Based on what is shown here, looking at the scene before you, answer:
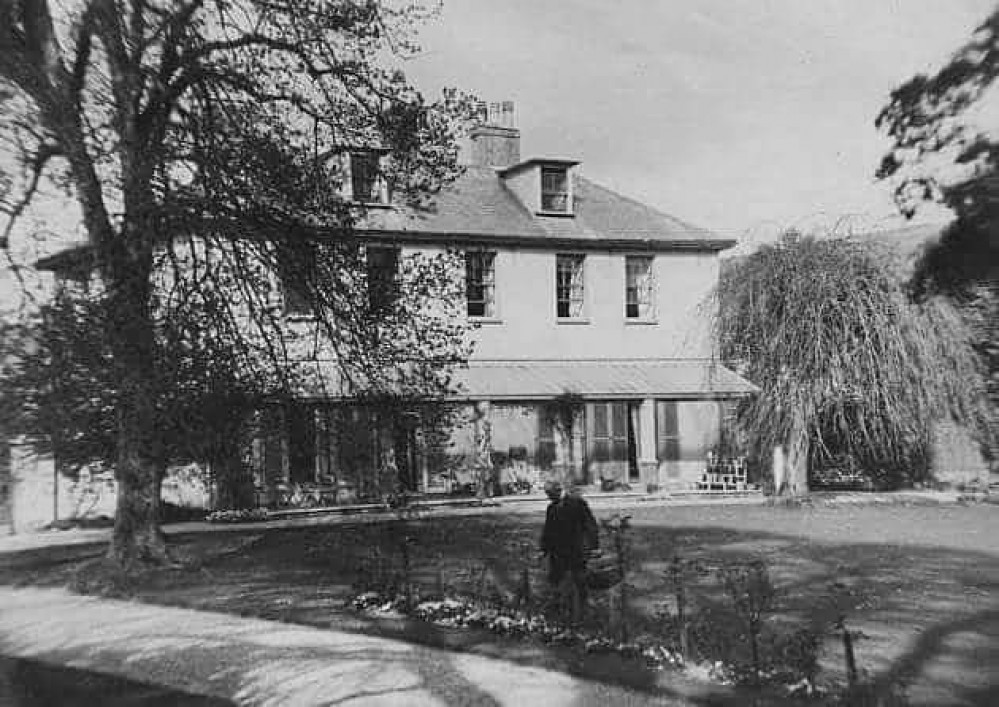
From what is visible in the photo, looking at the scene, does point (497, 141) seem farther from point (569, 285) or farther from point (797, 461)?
point (797, 461)

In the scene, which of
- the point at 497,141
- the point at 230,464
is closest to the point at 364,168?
the point at 230,464

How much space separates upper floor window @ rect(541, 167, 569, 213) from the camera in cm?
3011

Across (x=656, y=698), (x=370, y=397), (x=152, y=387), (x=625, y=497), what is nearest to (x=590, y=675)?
(x=656, y=698)

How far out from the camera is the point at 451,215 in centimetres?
2853

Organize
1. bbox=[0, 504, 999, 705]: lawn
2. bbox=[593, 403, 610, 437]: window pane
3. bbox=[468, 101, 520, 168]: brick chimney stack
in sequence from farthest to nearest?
bbox=[468, 101, 520, 168]: brick chimney stack → bbox=[593, 403, 610, 437]: window pane → bbox=[0, 504, 999, 705]: lawn

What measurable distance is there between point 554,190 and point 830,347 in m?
8.98

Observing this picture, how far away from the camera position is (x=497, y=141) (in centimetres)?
3322

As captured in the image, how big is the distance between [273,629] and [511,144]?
1001 inches

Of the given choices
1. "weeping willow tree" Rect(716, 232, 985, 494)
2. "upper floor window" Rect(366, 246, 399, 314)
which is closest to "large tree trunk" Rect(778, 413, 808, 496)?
"weeping willow tree" Rect(716, 232, 985, 494)

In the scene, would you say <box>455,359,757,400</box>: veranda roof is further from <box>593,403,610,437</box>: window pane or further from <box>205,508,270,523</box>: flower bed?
<box>205,508,270,523</box>: flower bed

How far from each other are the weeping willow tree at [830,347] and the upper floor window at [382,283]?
46.2 feet

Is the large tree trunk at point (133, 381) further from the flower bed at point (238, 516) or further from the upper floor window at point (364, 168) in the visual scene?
the flower bed at point (238, 516)

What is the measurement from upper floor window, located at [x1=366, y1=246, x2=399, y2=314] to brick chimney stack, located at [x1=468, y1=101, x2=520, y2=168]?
59.3ft

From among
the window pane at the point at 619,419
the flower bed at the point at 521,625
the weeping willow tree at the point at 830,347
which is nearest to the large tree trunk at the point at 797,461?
the weeping willow tree at the point at 830,347
